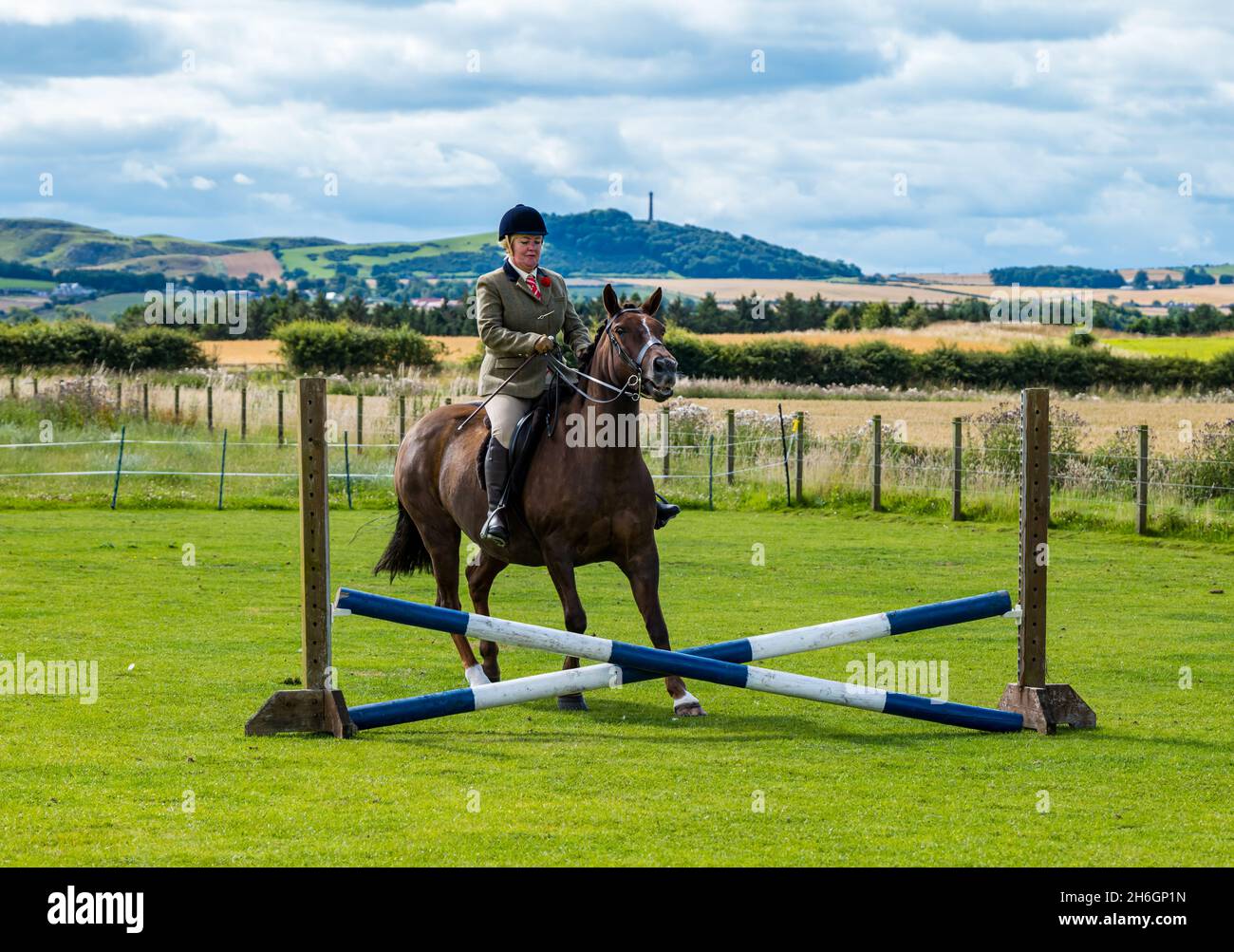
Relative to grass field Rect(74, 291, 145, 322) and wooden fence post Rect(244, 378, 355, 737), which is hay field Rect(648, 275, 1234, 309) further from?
wooden fence post Rect(244, 378, 355, 737)

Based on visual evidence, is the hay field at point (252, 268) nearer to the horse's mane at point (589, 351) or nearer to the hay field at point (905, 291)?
the hay field at point (905, 291)

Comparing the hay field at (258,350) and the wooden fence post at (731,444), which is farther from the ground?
the hay field at (258,350)

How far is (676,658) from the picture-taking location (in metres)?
8.24

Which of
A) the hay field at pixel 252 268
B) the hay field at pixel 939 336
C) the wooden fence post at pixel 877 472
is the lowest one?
the wooden fence post at pixel 877 472

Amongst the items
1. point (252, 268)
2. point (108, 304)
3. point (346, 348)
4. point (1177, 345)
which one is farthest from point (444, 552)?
point (252, 268)

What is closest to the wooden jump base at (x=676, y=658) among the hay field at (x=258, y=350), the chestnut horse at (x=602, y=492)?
the chestnut horse at (x=602, y=492)

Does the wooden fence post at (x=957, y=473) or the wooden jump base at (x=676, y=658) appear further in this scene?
the wooden fence post at (x=957, y=473)

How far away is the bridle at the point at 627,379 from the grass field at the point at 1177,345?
4991cm

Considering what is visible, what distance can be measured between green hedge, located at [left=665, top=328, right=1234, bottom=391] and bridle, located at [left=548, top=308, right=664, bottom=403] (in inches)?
1685

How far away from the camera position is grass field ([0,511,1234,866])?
6.32 metres

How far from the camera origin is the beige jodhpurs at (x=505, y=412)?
10039 millimetres

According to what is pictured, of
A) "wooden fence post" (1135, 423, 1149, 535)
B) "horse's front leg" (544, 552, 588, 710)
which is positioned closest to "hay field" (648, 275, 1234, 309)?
"wooden fence post" (1135, 423, 1149, 535)

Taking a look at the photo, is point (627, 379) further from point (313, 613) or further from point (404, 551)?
point (404, 551)
